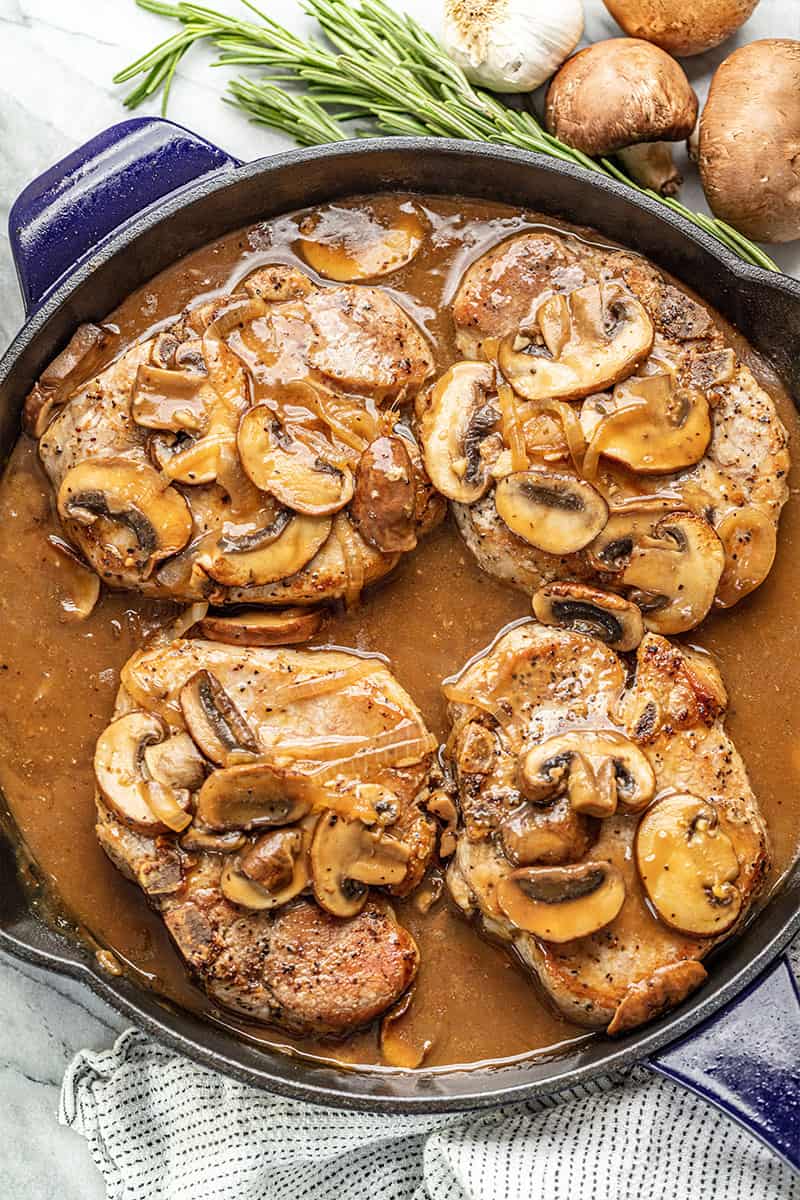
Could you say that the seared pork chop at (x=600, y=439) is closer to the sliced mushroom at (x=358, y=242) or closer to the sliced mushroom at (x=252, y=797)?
the sliced mushroom at (x=358, y=242)

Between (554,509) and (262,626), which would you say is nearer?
(554,509)

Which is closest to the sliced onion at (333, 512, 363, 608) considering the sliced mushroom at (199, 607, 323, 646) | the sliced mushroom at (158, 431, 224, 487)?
the sliced mushroom at (199, 607, 323, 646)

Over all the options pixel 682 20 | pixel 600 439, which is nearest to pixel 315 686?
pixel 600 439

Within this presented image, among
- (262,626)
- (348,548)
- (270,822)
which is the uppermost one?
(348,548)

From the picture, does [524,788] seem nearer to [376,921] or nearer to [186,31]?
[376,921]

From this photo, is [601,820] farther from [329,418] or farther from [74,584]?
[74,584]

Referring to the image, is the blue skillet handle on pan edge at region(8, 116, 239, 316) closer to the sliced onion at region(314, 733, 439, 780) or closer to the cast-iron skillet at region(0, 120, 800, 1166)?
the cast-iron skillet at region(0, 120, 800, 1166)
